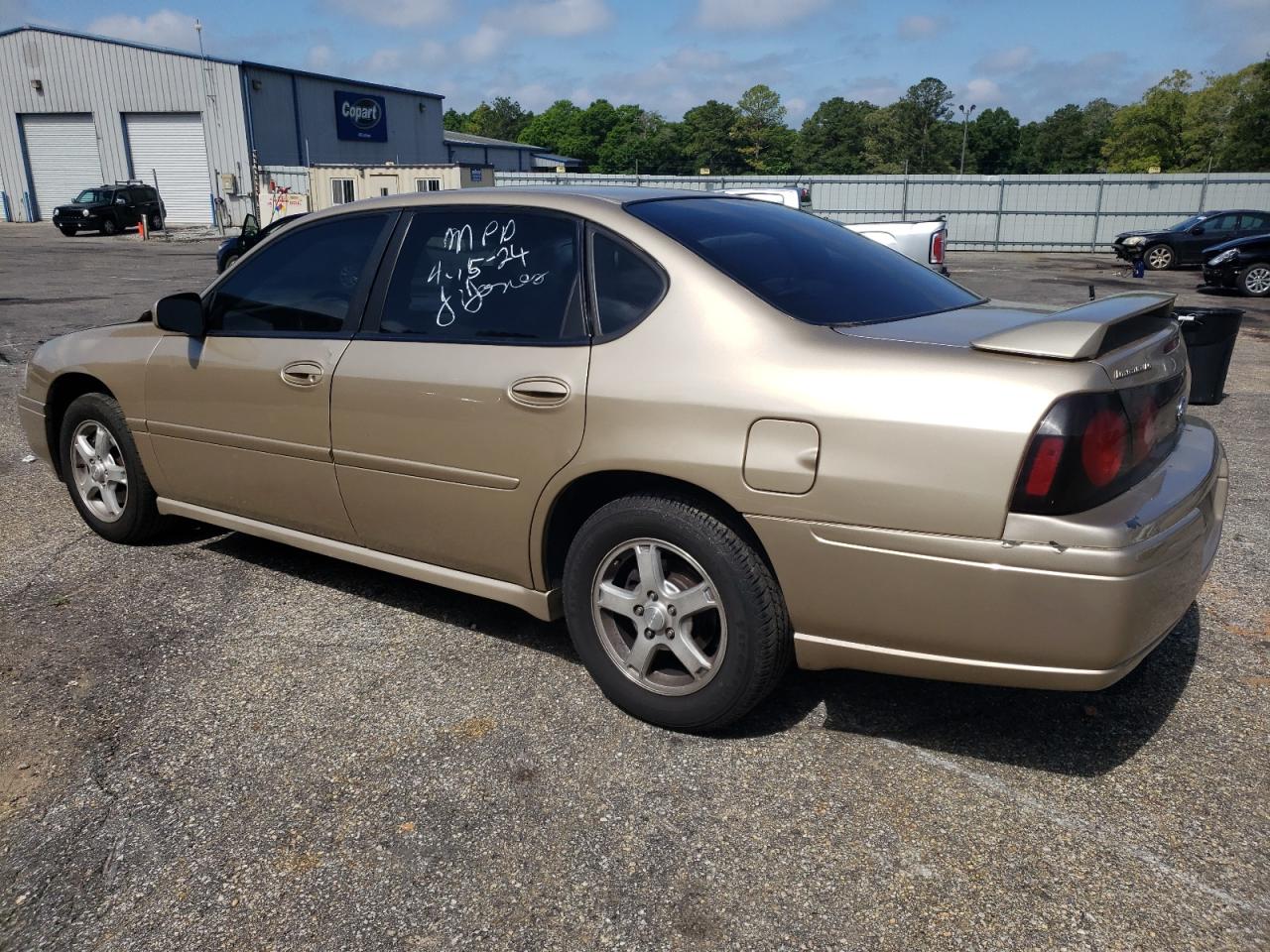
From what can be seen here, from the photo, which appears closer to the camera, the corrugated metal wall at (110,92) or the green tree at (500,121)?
the corrugated metal wall at (110,92)

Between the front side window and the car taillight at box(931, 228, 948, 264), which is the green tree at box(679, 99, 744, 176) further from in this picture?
the car taillight at box(931, 228, 948, 264)

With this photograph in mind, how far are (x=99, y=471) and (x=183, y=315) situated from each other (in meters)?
1.16

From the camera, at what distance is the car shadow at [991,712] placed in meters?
2.99

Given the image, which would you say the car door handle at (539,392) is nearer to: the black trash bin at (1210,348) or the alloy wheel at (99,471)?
the alloy wheel at (99,471)

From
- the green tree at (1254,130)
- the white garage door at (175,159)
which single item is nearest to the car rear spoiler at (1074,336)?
the white garage door at (175,159)

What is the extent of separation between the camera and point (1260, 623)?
3.85 metres

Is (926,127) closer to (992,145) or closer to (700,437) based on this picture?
(992,145)

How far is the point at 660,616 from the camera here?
299cm

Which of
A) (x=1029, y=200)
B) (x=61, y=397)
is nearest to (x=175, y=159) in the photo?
(x=1029, y=200)

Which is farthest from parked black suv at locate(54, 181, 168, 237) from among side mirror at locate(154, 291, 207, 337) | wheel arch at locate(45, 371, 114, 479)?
side mirror at locate(154, 291, 207, 337)

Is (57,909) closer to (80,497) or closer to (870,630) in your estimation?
(870,630)

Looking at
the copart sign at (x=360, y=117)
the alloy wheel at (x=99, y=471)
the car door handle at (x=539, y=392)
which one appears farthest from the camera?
the copart sign at (x=360, y=117)

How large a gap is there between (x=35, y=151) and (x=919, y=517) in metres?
49.0

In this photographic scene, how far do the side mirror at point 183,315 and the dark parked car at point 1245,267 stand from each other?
18.7 meters
